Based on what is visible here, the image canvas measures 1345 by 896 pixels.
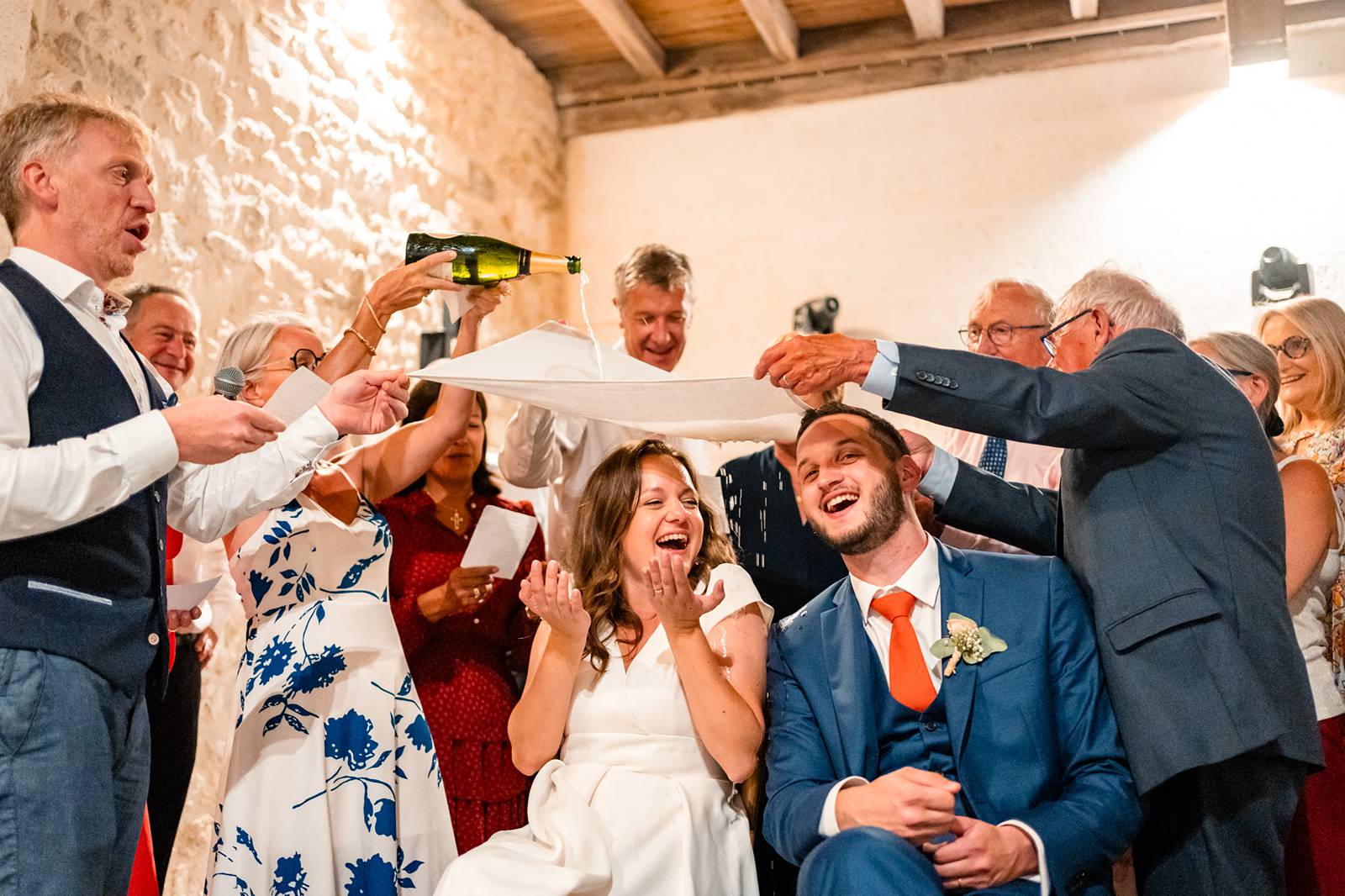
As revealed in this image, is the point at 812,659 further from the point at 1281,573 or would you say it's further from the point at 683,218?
the point at 683,218

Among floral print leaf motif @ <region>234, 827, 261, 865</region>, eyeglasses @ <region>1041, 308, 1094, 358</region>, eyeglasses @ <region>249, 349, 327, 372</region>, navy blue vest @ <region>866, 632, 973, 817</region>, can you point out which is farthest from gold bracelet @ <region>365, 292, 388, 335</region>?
eyeglasses @ <region>1041, 308, 1094, 358</region>

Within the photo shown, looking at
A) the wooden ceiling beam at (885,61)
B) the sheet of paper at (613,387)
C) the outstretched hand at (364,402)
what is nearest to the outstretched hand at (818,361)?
the sheet of paper at (613,387)

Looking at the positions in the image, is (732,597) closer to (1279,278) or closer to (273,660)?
(273,660)

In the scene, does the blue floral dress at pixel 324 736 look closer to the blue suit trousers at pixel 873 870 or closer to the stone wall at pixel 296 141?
the stone wall at pixel 296 141

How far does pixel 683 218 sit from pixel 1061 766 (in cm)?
528

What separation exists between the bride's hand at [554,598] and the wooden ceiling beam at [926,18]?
489cm

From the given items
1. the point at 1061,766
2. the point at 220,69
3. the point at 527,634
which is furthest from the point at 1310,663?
the point at 220,69

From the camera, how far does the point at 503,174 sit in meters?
7.00

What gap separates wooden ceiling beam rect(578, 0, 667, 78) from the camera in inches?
263

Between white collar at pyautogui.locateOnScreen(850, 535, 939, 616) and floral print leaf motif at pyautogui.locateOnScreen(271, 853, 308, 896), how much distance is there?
4.37ft

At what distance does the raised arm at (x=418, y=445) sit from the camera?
3.23 metres

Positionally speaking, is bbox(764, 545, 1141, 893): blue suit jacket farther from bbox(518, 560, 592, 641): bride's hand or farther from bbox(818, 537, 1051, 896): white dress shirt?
bbox(518, 560, 592, 641): bride's hand

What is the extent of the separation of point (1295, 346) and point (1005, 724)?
6.73ft

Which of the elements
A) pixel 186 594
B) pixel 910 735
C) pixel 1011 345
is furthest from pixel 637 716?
pixel 1011 345
